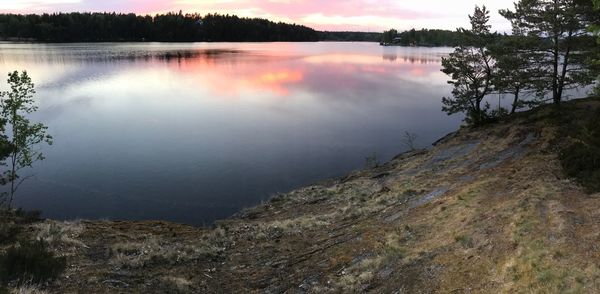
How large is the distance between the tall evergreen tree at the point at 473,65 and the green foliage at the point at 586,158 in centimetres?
1534

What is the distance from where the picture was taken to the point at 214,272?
14.2m

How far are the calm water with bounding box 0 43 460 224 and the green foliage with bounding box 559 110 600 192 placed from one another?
16970mm

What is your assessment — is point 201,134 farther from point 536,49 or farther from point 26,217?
point 536,49

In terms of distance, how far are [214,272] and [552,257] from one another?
32.1 feet

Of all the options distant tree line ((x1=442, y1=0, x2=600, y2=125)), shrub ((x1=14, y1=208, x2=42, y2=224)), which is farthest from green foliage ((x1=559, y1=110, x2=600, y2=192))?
shrub ((x1=14, y1=208, x2=42, y2=224))

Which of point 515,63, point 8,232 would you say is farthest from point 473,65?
point 8,232

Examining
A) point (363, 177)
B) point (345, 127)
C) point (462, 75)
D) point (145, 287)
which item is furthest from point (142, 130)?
point (145, 287)

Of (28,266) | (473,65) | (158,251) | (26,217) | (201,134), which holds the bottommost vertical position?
(26,217)

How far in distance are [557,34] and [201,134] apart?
3015cm

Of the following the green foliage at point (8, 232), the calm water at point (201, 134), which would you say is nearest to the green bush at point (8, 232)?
the green foliage at point (8, 232)

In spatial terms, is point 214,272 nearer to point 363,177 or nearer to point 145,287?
point 145,287

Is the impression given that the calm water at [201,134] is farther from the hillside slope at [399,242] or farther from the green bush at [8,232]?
the green bush at [8,232]

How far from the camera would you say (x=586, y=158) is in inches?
575

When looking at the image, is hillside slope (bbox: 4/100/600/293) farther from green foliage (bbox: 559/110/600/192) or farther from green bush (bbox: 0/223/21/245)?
green bush (bbox: 0/223/21/245)
